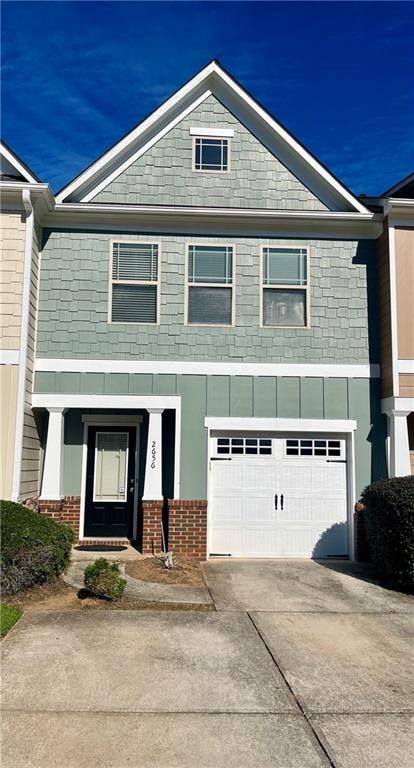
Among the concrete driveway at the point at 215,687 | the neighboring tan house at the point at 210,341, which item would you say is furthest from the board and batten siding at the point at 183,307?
the concrete driveway at the point at 215,687

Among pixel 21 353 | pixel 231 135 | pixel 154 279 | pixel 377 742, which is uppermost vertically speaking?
pixel 231 135

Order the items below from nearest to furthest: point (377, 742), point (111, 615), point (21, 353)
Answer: point (377, 742) < point (111, 615) < point (21, 353)

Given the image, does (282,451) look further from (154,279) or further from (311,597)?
(154,279)

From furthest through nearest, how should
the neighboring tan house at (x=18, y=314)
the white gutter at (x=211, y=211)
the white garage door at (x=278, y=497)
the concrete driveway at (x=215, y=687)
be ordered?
the white gutter at (x=211, y=211) < the white garage door at (x=278, y=497) < the neighboring tan house at (x=18, y=314) < the concrete driveway at (x=215, y=687)

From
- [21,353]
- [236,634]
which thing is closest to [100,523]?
[21,353]

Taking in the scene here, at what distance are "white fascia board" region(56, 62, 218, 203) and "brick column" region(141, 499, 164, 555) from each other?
5.68m

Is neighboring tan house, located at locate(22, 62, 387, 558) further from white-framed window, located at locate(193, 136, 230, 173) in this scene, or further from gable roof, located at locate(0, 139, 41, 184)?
gable roof, located at locate(0, 139, 41, 184)

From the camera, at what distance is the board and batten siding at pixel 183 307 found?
10.3 metres

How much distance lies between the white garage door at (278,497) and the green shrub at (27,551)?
3288 mm

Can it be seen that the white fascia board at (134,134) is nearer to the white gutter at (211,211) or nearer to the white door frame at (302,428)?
the white gutter at (211,211)

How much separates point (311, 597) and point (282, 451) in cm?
310

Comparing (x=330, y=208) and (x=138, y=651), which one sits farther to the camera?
(x=330, y=208)

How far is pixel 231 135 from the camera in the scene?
1094 cm

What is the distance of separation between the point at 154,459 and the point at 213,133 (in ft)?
20.4
